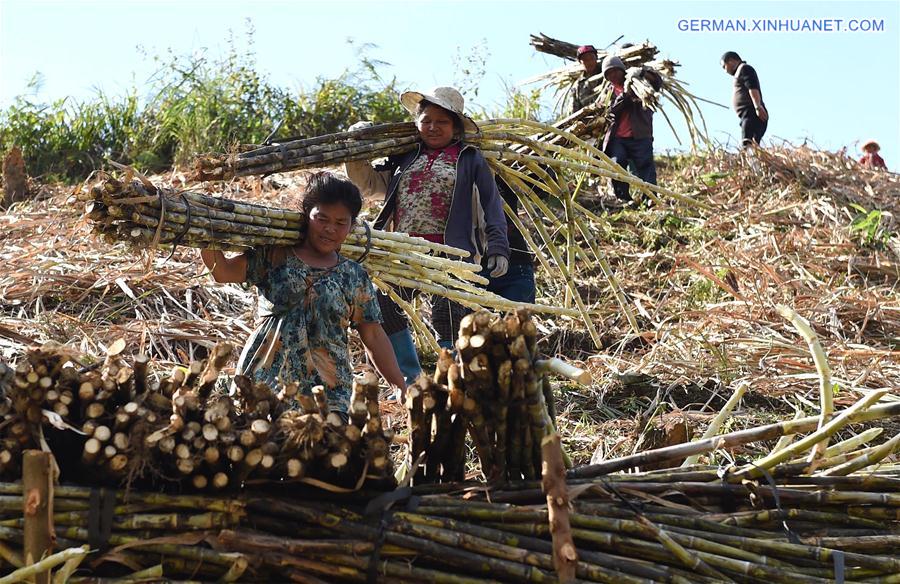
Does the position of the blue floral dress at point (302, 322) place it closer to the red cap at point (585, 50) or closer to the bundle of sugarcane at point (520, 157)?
the bundle of sugarcane at point (520, 157)

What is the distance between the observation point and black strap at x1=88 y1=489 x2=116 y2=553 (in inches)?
89.8

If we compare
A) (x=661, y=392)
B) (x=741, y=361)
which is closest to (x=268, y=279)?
(x=661, y=392)

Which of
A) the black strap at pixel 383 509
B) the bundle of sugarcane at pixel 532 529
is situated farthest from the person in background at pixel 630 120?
the black strap at pixel 383 509

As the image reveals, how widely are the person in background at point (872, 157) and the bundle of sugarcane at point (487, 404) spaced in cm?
891

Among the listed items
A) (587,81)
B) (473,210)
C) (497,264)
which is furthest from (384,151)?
(587,81)

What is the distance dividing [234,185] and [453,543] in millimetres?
5787

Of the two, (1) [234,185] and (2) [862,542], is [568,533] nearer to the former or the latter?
(2) [862,542]

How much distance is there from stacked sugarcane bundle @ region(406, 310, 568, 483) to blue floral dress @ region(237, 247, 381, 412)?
79cm

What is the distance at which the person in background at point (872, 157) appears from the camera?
10.6m

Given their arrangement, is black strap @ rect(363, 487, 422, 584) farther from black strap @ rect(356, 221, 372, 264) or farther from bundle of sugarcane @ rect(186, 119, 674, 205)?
Result: bundle of sugarcane @ rect(186, 119, 674, 205)

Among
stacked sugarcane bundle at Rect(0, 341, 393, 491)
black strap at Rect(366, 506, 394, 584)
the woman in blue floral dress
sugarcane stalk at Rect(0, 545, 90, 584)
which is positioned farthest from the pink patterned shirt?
sugarcane stalk at Rect(0, 545, 90, 584)

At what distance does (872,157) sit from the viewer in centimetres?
1080

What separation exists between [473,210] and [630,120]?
187 inches

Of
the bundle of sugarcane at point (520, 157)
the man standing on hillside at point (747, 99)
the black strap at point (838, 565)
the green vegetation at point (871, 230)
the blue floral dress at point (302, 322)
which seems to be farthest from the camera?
the man standing on hillside at point (747, 99)
